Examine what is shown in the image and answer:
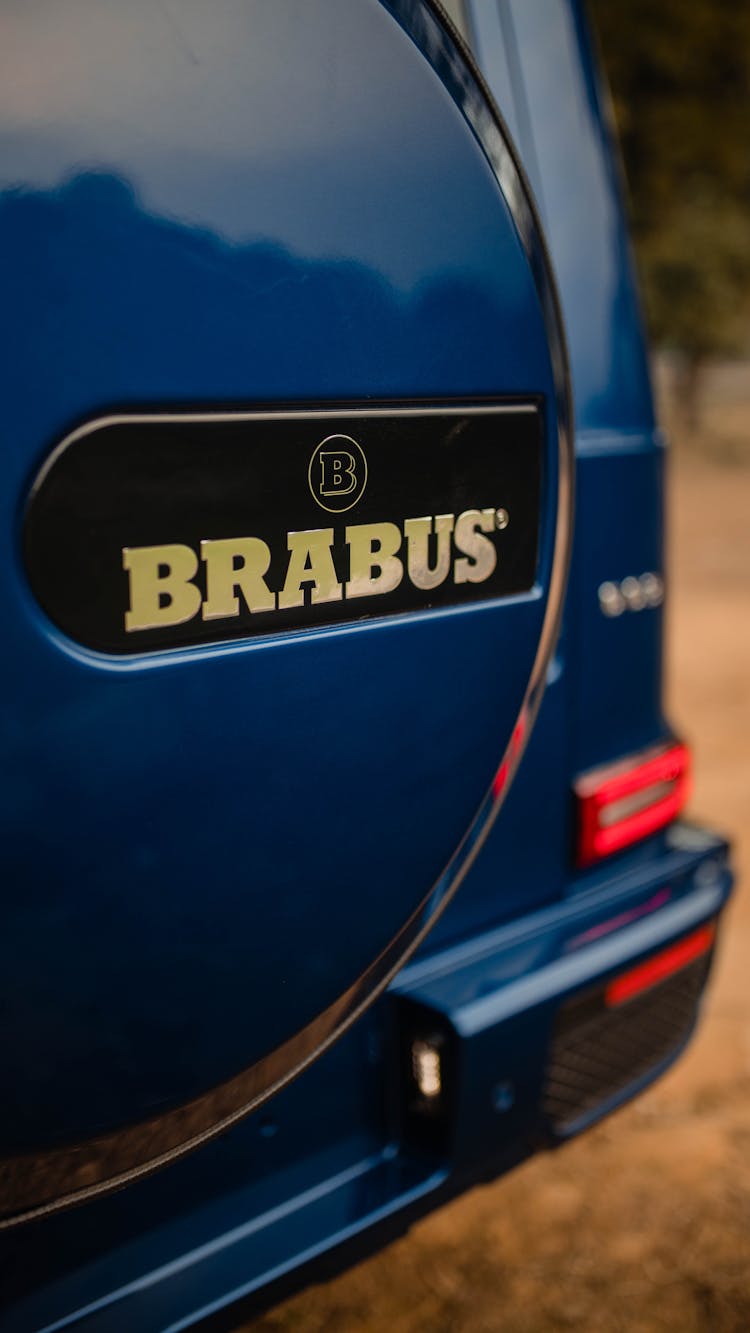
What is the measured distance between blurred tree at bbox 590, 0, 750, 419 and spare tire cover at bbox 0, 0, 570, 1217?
18.7 meters

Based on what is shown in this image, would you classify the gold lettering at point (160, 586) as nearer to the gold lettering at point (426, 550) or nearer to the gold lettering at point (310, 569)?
the gold lettering at point (310, 569)

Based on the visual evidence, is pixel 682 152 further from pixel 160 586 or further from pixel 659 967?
pixel 160 586

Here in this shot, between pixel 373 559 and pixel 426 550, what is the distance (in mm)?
79

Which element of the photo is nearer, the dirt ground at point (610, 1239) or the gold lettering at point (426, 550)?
the gold lettering at point (426, 550)

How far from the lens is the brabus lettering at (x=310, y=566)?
1.12 metres

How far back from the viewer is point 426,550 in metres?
1.34

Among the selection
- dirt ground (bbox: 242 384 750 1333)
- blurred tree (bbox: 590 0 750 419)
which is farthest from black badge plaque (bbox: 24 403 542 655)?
blurred tree (bbox: 590 0 750 419)

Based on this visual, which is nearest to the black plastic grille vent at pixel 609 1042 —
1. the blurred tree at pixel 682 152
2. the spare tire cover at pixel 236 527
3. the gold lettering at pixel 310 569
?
the spare tire cover at pixel 236 527

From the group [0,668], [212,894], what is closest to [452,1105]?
[212,894]

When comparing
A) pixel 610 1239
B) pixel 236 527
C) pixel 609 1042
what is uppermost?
pixel 236 527

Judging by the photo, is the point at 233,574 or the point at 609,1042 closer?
the point at 233,574

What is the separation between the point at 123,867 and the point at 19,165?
2.01 feet

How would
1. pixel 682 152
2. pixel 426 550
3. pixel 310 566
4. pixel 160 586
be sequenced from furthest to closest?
pixel 682 152 → pixel 426 550 → pixel 310 566 → pixel 160 586

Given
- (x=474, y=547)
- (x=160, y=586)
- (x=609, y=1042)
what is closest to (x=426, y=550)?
(x=474, y=547)
